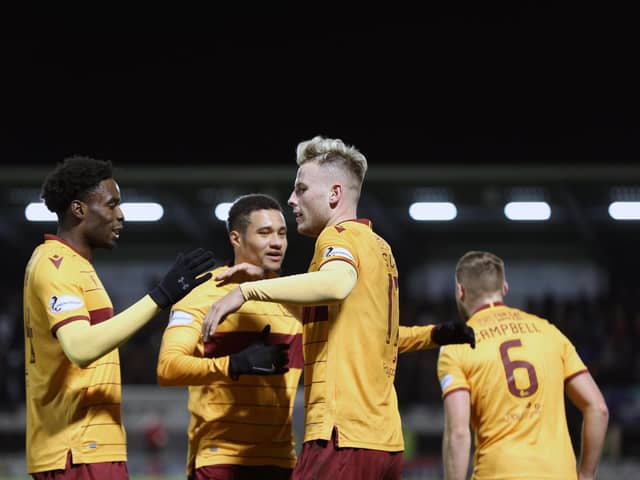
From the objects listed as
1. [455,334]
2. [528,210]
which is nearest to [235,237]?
[455,334]

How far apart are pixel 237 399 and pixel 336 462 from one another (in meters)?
0.80

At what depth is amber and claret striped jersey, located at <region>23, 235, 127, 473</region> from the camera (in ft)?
10.5

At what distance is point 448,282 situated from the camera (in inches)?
545

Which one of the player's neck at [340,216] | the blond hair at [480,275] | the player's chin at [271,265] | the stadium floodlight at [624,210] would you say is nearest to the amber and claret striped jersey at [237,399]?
the player's chin at [271,265]

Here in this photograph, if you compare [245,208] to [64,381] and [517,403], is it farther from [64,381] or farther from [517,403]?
[517,403]

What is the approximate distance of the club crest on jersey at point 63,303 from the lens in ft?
10.3

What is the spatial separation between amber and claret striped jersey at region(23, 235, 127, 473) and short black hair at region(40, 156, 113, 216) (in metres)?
0.20

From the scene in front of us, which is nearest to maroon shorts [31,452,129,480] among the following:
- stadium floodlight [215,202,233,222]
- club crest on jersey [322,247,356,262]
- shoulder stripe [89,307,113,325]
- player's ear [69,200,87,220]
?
shoulder stripe [89,307,113,325]

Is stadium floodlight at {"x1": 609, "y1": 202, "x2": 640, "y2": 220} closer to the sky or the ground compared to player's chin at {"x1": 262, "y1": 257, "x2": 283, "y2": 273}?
closer to the sky

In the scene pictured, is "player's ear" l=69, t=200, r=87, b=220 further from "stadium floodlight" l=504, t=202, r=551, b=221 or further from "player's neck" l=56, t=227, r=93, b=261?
"stadium floodlight" l=504, t=202, r=551, b=221

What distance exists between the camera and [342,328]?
121 inches

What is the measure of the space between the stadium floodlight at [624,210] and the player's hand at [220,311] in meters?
10.7

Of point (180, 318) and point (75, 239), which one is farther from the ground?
point (75, 239)

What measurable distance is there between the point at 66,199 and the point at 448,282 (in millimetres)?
10819
